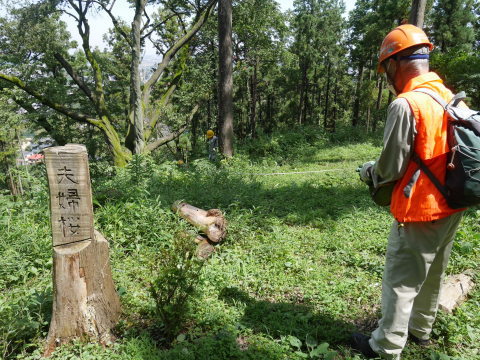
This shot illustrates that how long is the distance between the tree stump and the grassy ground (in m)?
0.16

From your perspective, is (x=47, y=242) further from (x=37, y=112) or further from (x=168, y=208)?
(x=37, y=112)

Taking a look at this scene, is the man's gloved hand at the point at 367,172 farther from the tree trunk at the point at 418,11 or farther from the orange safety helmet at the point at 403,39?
the tree trunk at the point at 418,11

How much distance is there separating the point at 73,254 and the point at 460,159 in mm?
2929

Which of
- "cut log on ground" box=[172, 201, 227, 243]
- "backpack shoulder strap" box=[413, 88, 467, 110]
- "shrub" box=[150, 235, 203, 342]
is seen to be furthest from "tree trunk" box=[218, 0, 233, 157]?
"backpack shoulder strap" box=[413, 88, 467, 110]

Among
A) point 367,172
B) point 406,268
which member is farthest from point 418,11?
point 406,268

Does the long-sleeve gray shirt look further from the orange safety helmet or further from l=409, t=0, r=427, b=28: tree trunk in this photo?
l=409, t=0, r=427, b=28: tree trunk

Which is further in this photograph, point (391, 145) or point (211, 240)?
point (211, 240)

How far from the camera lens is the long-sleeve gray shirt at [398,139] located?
201cm

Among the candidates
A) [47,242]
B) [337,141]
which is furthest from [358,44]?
[47,242]

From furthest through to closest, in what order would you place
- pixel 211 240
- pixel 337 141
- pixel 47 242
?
pixel 337 141, pixel 211 240, pixel 47 242

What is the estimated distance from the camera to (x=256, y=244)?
15.4 feet

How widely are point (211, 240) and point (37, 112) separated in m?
14.2

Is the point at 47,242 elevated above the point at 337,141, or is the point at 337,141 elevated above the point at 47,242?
the point at 337,141

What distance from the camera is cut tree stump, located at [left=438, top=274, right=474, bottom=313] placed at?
10.2 ft
